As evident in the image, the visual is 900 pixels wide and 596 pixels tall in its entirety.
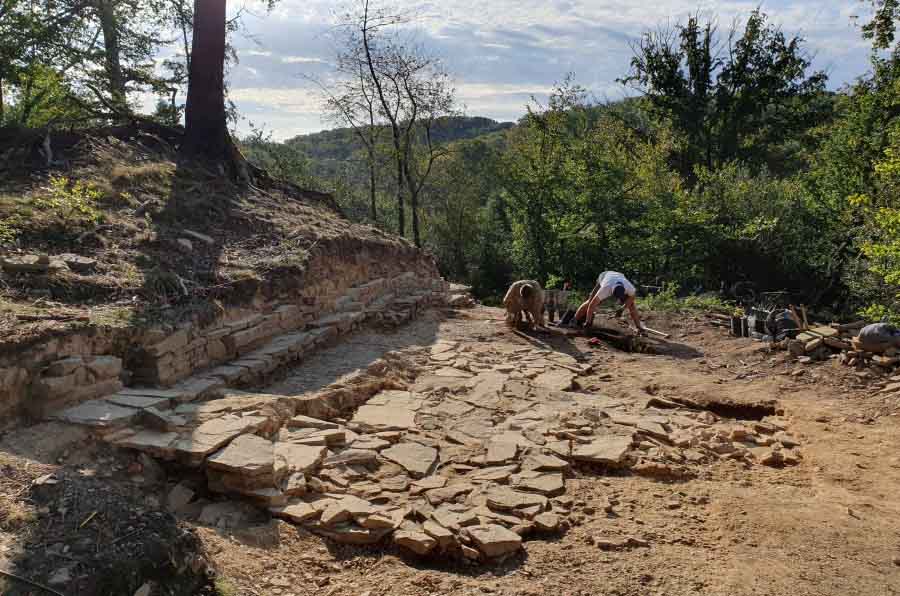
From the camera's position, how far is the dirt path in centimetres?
319

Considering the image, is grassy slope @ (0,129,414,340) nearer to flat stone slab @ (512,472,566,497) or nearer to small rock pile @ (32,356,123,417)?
small rock pile @ (32,356,123,417)

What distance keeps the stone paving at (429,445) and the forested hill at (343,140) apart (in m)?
15.1

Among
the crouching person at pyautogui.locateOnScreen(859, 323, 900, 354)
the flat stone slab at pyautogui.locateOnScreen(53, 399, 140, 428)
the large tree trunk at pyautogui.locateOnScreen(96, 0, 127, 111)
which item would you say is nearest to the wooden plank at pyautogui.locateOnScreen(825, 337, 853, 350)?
the crouching person at pyautogui.locateOnScreen(859, 323, 900, 354)

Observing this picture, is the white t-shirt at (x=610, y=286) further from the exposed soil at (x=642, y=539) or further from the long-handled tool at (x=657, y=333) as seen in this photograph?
the exposed soil at (x=642, y=539)

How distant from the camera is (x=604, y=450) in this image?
4879mm

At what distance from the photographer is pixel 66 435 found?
3.71m

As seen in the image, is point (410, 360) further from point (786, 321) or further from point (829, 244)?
point (829, 244)

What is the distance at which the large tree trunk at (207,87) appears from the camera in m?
8.76

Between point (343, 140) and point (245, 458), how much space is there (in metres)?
23.1

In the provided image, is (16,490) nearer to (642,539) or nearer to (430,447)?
(430,447)

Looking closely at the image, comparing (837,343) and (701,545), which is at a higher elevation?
(837,343)

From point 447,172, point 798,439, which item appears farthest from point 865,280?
point 447,172

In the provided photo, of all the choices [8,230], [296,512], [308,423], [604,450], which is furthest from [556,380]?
[8,230]

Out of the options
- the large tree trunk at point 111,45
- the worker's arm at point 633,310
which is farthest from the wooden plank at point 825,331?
the large tree trunk at point 111,45
